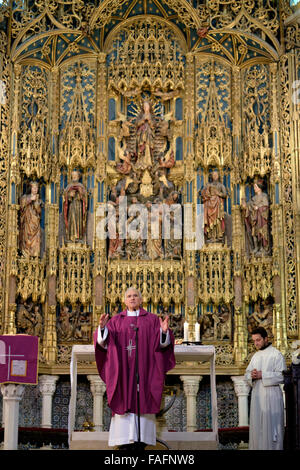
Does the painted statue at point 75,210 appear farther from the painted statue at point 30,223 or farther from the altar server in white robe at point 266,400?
the altar server in white robe at point 266,400

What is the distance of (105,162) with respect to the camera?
55.9ft

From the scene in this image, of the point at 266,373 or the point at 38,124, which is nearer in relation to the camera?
the point at 266,373

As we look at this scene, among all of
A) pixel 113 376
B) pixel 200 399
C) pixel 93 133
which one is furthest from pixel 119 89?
pixel 113 376

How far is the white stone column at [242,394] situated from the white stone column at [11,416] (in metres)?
5.99

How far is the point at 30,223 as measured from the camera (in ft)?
53.6

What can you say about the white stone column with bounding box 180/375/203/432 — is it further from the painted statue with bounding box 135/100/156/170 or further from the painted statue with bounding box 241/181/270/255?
the painted statue with bounding box 135/100/156/170

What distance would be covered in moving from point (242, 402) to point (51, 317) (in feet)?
13.3

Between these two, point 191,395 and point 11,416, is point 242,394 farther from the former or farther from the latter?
point 11,416

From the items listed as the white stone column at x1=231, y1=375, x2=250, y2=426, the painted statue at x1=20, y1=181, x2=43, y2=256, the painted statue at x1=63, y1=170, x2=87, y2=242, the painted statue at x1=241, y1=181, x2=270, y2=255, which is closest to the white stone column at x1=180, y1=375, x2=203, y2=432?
the white stone column at x1=231, y1=375, x2=250, y2=426

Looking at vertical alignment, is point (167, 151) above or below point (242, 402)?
above

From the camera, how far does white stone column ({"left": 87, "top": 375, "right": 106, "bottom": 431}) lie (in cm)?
1562

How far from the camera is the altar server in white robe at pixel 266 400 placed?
35.5 ft
